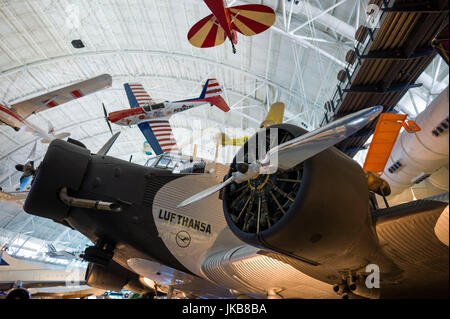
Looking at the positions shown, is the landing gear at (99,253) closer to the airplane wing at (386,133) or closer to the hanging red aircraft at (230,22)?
the airplane wing at (386,133)

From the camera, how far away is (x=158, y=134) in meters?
17.9

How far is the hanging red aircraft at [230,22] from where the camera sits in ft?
32.2

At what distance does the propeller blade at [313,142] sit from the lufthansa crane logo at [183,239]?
10.7 feet

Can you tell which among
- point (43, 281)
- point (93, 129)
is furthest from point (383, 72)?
point (93, 129)

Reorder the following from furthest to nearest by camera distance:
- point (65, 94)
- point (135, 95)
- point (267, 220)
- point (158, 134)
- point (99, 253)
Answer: point (135, 95) → point (158, 134) → point (65, 94) → point (99, 253) → point (267, 220)

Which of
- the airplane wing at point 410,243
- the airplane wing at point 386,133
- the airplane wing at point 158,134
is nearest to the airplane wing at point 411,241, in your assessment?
the airplane wing at point 410,243

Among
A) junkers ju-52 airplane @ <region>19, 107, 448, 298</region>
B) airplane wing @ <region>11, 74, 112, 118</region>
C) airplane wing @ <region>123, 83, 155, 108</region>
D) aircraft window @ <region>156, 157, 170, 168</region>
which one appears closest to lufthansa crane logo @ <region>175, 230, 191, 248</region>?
junkers ju-52 airplane @ <region>19, 107, 448, 298</region>

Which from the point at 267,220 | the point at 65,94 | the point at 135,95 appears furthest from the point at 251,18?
the point at 65,94

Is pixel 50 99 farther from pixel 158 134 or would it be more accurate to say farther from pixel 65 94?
pixel 158 134

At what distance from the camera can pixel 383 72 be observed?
28.9ft

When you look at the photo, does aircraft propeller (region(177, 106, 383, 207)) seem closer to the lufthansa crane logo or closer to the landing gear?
the lufthansa crane logo

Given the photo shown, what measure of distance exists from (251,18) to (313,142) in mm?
9169

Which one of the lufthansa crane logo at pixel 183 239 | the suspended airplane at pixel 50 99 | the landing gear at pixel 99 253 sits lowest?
the landing gear at pixel 99 253
